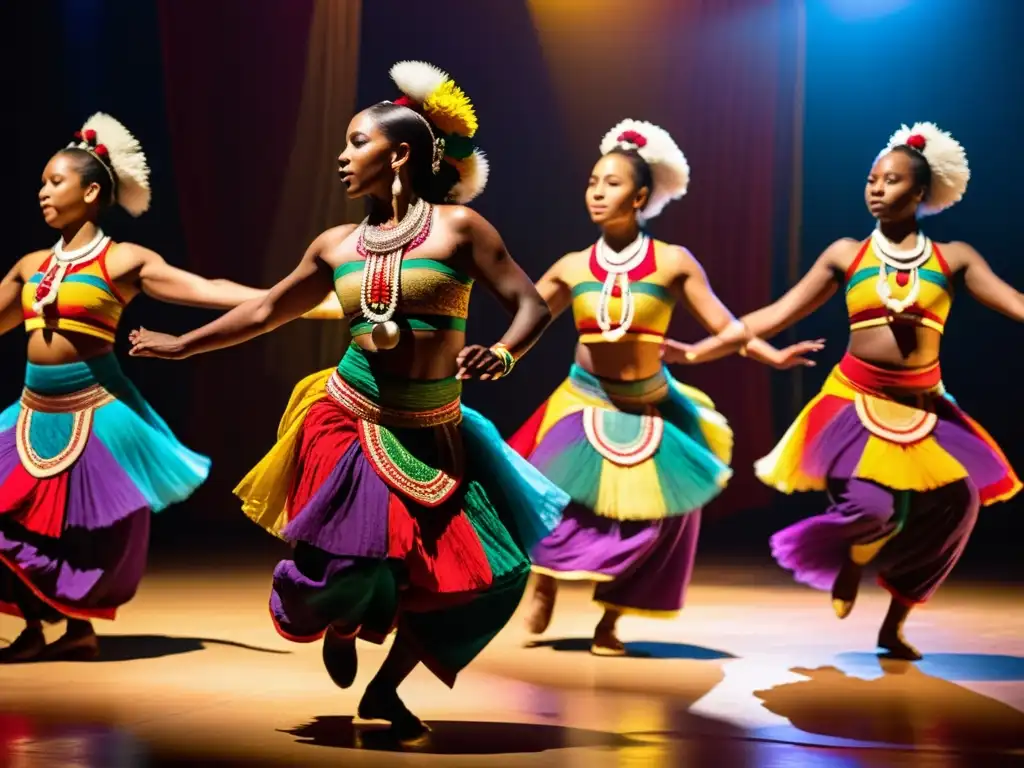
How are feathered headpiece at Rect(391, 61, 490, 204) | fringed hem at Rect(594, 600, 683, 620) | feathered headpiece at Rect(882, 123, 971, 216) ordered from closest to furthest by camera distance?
feathered headpiece at Rect(391, 61, 490, 204) → fringed hem at Rect(594, 600, 683, 620) → feathered headpiece at Rect(882, 123, 971, 216)

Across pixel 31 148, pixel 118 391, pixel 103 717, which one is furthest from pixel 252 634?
pixel 31 148

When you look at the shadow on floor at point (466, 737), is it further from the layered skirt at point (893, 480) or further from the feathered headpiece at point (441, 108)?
the layered skirt at point (893, 480)

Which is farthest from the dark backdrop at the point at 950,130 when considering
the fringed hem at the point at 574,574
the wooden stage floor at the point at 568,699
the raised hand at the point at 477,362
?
the raised hand at the point at 477,362

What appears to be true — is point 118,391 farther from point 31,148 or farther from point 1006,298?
point 31,148

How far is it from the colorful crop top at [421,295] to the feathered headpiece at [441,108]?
0.91 feet

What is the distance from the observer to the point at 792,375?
8.48 metres

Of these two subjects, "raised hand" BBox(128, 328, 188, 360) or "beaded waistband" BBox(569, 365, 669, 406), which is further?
"beaded waistband" BBox(569, 365, 669, 406)

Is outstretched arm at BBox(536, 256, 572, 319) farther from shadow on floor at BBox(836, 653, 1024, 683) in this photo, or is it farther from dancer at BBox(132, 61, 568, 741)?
dancer at BBox(132, 61, 568, 741)

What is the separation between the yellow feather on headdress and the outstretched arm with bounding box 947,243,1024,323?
6.28 ft

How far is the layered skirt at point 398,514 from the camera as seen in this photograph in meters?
3.44

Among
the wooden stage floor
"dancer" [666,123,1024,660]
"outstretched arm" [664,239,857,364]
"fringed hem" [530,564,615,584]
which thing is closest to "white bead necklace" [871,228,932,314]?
"dancer" [666,123,1024,660]

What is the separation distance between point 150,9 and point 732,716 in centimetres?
519

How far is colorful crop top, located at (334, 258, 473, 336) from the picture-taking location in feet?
11.5

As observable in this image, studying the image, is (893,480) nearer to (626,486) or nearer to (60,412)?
(626,486)
